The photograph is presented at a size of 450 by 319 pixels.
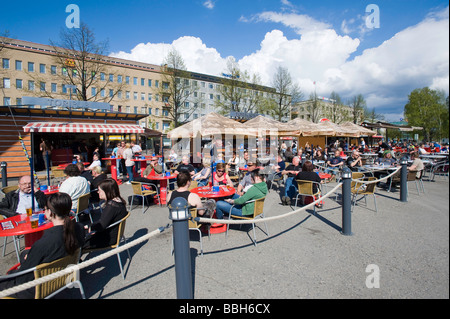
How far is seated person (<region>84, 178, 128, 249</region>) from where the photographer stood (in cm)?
318

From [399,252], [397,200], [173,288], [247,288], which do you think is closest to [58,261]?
[173,288]

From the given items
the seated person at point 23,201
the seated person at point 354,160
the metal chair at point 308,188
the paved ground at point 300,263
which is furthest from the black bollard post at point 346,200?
the seated person at point 23,201

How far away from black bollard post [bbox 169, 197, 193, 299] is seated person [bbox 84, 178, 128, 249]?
1.56 m

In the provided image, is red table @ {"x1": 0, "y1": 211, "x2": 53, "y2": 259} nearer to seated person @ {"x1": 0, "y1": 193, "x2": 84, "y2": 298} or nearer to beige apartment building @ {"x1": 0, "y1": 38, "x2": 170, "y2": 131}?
seated person @ {"x1": 0, "y1": 193, "x2": 84, "y2": 298}

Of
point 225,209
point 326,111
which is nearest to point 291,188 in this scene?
point 225,209

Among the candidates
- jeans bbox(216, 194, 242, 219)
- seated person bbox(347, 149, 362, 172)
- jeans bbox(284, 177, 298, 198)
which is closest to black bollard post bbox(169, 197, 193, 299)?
jeans bbox(216, 194, 242, 219)

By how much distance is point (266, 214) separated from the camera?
18.8 feet

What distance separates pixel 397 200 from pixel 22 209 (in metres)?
8.64

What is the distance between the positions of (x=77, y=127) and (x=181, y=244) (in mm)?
13558

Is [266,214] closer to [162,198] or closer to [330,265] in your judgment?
[330,265]

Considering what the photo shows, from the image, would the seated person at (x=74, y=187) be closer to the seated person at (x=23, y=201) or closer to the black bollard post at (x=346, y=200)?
the seated person at (x=23, y=201)

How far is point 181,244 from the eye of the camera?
2105mm

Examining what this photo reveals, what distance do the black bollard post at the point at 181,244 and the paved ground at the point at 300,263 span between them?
72cm

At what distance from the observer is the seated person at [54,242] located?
2225 mm
